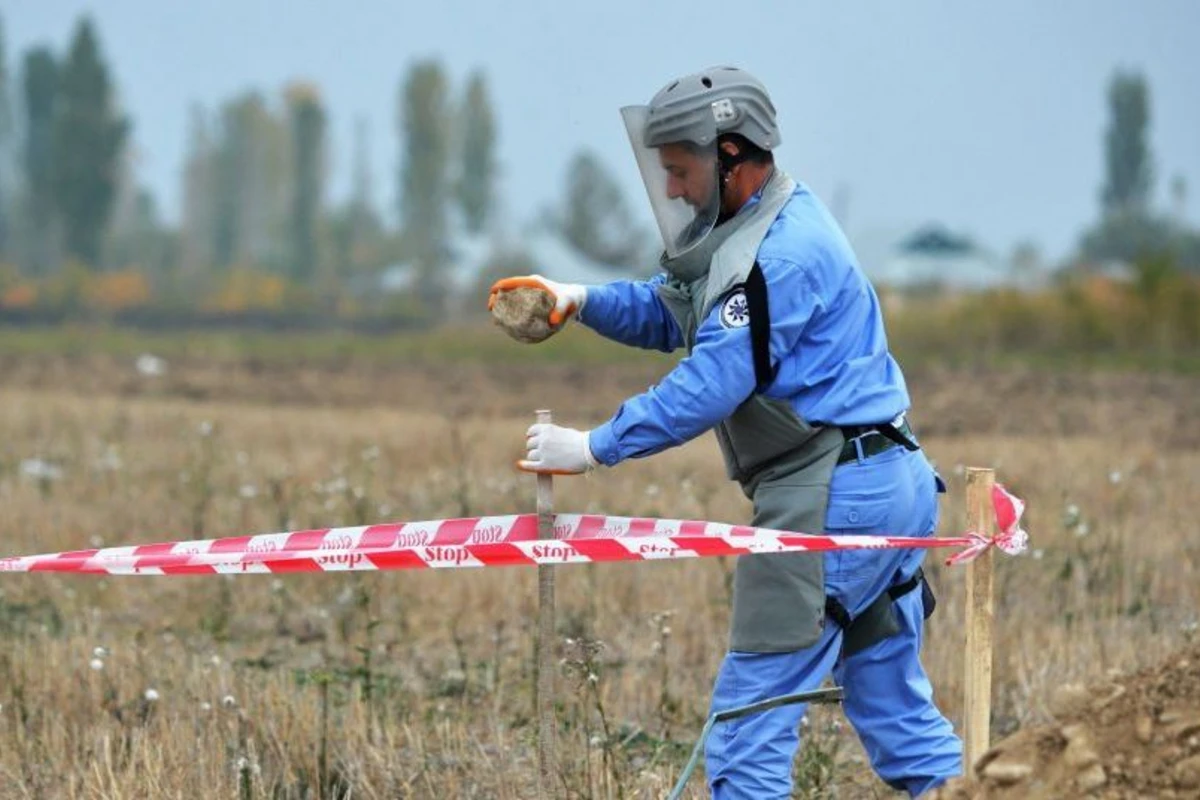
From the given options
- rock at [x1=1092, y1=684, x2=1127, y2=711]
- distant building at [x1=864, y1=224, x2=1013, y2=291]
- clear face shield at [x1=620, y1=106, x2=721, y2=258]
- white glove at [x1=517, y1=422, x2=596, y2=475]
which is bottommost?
rock at [x1=1092, y1=684, x2=1127, y2=711]

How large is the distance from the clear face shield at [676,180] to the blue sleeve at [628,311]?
279 millimetres

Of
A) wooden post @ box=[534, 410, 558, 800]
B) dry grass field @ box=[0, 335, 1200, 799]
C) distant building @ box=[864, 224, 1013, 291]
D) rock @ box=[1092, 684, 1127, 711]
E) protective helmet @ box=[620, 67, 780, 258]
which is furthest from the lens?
distant building @ box=[864, 224, 1013, 291]

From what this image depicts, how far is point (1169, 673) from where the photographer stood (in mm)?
4375

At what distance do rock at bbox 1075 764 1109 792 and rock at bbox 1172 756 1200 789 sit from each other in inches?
5.7

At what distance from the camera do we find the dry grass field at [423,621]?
6.25 m

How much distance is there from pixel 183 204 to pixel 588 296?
12187 centimetres

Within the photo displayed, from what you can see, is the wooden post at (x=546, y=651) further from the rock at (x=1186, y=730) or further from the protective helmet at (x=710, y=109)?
the rock at (x=1186, y=730)

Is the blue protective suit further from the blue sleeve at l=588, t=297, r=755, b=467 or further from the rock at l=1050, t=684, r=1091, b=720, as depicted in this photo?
the rock at l=1050, t=684, r=1091, b=720

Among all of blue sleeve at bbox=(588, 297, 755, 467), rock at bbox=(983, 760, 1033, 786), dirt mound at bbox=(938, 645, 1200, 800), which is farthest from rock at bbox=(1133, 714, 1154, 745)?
blue sleeve at bbox=(588, 297, 755, 467)

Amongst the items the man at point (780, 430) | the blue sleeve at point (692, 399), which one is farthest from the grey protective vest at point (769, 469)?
the blue sleeve at point (692, 399)

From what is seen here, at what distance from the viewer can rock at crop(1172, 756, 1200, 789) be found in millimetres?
4082

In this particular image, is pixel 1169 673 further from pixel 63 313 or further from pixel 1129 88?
pixel 1129 88

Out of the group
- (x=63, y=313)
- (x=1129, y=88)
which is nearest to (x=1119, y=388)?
(x=63, y=313)

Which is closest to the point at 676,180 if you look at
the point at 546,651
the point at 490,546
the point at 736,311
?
the point at 736,311
